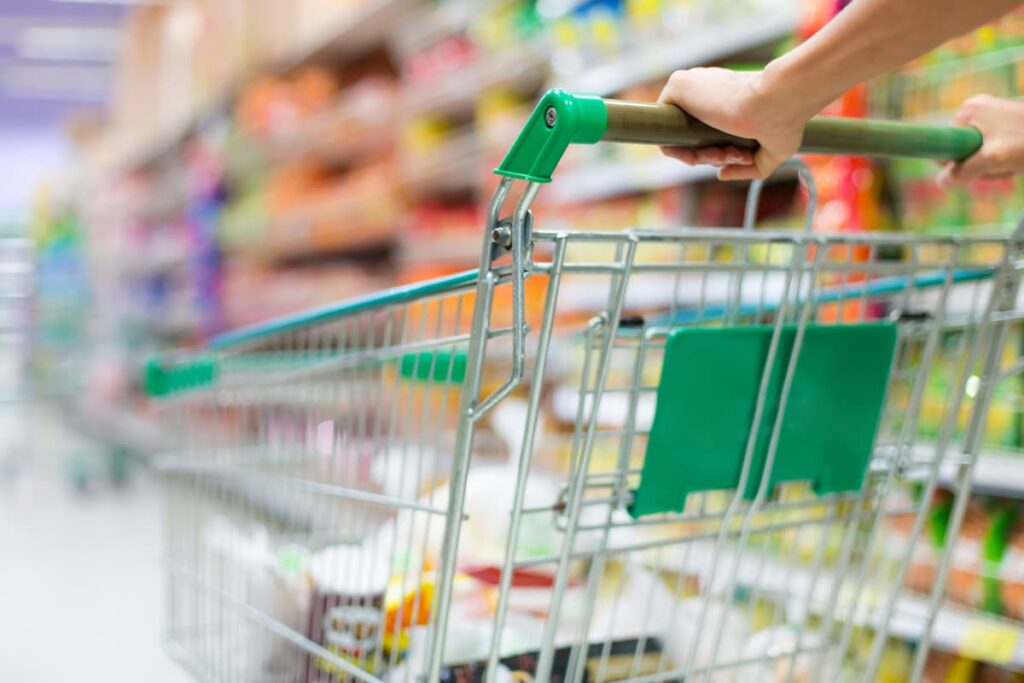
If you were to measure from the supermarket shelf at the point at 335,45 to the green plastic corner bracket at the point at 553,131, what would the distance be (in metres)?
3.30

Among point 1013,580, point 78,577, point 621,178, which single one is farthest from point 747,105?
point 78,577

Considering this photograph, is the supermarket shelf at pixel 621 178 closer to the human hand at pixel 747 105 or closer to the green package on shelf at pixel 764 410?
the green package on shelf at pixel 764 410

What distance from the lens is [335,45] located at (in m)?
4.60

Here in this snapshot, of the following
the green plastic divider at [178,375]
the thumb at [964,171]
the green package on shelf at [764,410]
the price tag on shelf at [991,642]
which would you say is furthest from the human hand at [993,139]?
the green plastic divider at [178,375]

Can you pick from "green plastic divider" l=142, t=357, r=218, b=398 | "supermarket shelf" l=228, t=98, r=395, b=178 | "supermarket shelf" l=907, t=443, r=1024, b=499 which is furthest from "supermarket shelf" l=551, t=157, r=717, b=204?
"supermarket shelf" l=228, t=98, r=395, b=178

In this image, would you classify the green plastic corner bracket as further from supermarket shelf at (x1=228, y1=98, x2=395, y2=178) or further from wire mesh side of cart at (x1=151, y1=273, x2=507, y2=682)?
supermarket shelf at (x1=228, y1=98, x2=395, y2=178)

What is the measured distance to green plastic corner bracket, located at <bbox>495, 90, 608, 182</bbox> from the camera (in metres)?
0.79

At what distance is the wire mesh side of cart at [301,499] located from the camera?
3.71 feet

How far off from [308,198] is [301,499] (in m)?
3.67

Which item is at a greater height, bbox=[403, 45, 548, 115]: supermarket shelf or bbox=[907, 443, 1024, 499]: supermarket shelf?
bbox=[403, 45, 548, 115]: supermarket shelf

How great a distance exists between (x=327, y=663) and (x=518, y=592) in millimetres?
339

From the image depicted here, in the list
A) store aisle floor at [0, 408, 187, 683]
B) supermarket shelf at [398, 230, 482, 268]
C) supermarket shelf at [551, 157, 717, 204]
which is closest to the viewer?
supermarket shelf at [551, 157, 717, 204]

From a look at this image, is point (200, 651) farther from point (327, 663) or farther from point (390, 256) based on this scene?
point (390, 256)

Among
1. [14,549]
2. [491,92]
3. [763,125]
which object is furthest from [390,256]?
[763,125]
